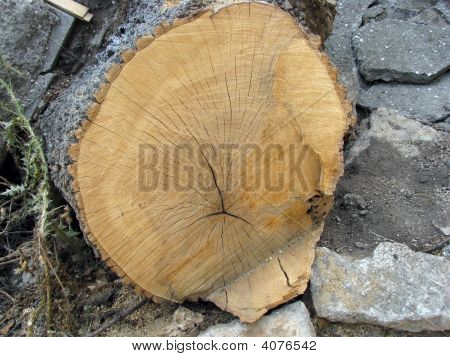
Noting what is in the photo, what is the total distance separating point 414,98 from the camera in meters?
2.94

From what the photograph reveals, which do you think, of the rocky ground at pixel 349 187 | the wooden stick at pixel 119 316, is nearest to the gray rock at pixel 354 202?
the rocky ground at pixel 349 187

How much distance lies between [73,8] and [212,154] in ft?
4.00

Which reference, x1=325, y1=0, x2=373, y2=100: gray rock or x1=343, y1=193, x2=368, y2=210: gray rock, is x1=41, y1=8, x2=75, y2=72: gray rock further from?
x1=343, y1=193, x2=368, y2=210: gray rock

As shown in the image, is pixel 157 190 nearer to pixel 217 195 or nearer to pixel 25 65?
pixel 217 195

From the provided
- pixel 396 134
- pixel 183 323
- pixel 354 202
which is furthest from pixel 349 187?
pixel 183 323

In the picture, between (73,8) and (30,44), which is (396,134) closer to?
(73,8)

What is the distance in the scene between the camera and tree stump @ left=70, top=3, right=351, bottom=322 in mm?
1930

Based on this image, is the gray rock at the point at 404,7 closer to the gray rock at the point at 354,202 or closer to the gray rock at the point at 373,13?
the gray rock at the point at 373,13

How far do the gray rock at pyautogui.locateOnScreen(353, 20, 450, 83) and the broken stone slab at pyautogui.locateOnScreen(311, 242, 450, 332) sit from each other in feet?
3.89

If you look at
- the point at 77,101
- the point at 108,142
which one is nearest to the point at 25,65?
the point at 77,101

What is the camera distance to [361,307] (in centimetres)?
204

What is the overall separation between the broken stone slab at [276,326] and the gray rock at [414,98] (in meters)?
1.29

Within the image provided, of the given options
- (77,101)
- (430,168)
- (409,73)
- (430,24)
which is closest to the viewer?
(77,101)
